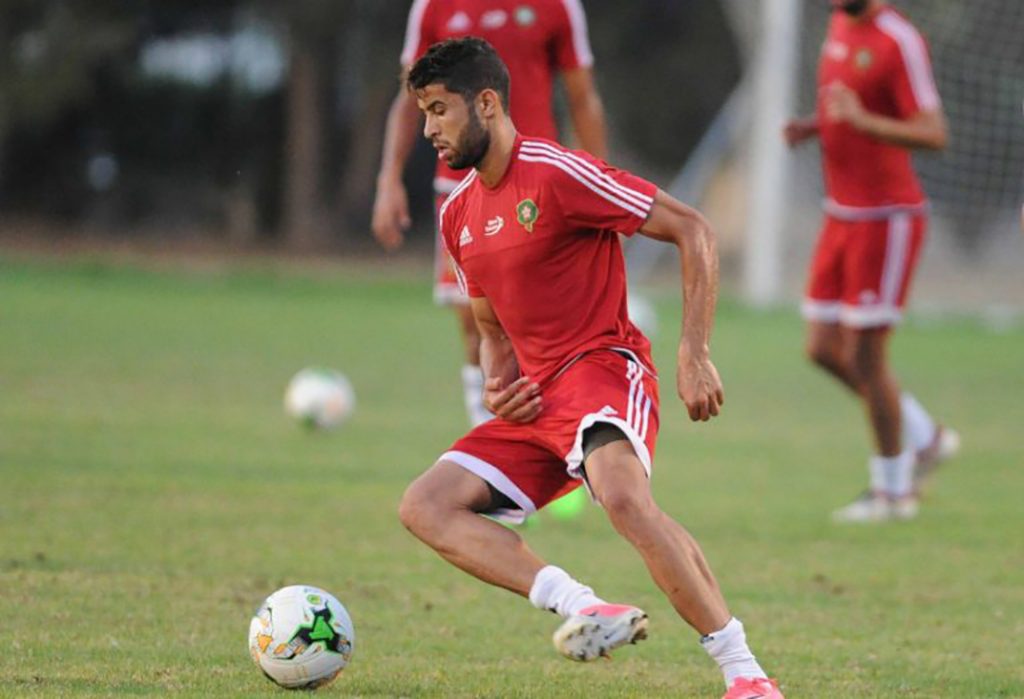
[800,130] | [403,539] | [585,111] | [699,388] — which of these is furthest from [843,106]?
[699,388]

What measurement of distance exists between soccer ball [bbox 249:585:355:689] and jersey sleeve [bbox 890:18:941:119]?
5048 millimetres

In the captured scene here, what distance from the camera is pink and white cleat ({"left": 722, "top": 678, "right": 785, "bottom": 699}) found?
492 centimetres

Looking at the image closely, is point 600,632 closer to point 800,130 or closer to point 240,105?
point 800,130

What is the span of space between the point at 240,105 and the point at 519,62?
80.4ft

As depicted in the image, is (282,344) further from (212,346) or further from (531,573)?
(531,573)

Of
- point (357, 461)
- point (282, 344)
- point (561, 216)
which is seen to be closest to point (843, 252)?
point (357, 461)

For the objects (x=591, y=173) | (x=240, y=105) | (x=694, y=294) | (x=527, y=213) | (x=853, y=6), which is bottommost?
(x=694, y=294)

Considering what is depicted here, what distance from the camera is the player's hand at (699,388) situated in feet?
16.6

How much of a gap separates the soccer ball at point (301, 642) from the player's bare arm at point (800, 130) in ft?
16.4

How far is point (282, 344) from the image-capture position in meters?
17.6

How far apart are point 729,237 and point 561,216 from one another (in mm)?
29025

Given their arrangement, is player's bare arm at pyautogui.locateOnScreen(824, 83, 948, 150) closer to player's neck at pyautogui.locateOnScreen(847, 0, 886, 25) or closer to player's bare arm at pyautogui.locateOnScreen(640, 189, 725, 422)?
player's neck at pyautogui.locateOnScreen(847, 0, 886, 25)

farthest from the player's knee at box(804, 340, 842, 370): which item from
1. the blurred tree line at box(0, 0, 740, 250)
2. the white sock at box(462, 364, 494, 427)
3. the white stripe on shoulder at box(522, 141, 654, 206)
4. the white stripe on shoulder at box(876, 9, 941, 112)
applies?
the blurred tree line at box(0, 0, 740, 250)

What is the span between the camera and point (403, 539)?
8.34 metres
